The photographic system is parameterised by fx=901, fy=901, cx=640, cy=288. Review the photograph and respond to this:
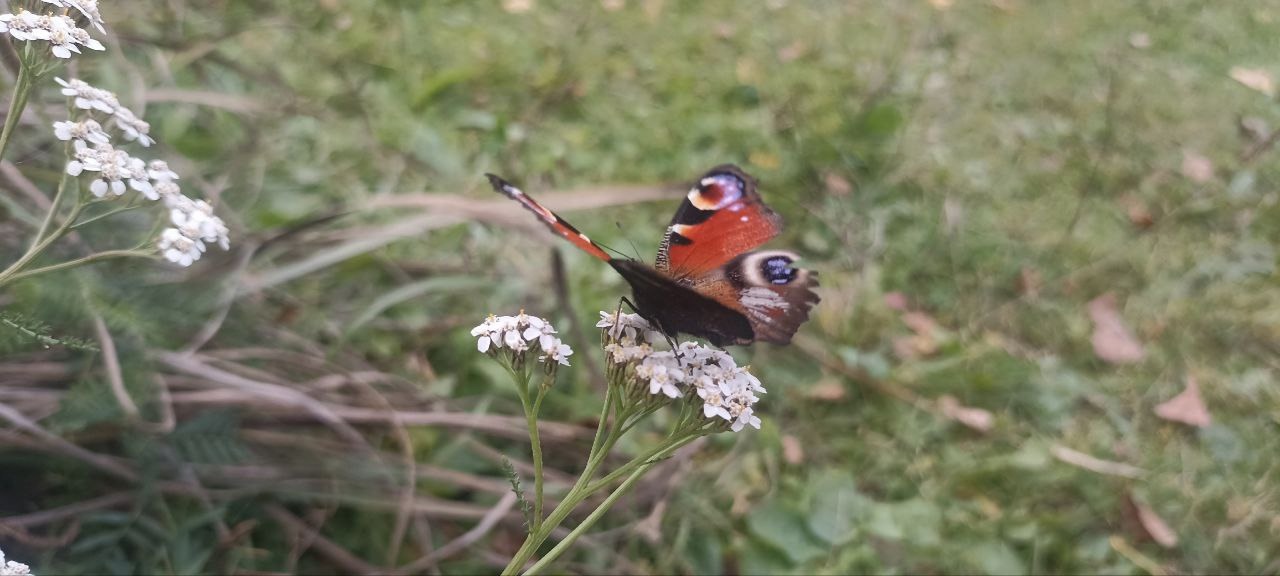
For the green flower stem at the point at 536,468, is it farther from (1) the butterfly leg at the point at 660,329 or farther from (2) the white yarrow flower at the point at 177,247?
(2) the white yarrow flower at the point at 177,247

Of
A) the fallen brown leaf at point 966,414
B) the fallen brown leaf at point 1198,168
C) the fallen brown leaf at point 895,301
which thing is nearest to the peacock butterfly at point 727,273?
the fallen brown leaf at point 966,414

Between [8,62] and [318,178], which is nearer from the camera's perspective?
[8,62]

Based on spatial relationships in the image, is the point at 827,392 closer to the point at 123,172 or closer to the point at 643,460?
the point at 643,460

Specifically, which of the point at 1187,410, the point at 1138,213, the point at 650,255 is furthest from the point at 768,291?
the point at 1138,213

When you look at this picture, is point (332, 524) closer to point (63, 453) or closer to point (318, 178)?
point (63, 453)

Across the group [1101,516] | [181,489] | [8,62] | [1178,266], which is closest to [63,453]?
[181,489]

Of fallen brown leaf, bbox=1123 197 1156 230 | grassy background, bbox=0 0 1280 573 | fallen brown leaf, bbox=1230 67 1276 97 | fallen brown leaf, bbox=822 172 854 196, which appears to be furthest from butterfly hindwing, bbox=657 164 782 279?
fallen brown leaf, bbox=1230 67 1276 97
